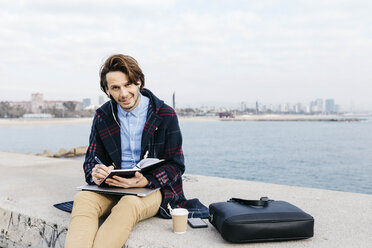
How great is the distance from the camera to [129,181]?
2.63 meters

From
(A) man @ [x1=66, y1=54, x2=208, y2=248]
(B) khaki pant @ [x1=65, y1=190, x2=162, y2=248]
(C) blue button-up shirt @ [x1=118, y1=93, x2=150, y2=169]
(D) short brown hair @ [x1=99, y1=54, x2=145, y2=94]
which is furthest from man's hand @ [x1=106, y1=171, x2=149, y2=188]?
(D) short brown hair @ [x1=99, y1=54, x2=145, y2=94]

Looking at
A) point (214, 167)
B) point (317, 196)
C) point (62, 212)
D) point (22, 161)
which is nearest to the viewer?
point (62, 212)

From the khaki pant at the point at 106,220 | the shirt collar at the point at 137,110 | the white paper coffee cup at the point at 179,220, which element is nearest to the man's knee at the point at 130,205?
the khaki pant at the point at 106,220

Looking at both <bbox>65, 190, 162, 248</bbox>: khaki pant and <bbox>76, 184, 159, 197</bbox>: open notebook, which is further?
<bbox>76, 184, 159, 197</bbox>: open notebook

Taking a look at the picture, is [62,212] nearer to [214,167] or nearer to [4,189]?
[4,189]

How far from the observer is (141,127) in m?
2.90

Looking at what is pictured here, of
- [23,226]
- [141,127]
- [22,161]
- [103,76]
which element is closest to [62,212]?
[23,226]

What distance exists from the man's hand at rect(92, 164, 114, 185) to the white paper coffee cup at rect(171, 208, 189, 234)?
1.77 ft

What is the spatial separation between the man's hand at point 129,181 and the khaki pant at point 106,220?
0.35ft

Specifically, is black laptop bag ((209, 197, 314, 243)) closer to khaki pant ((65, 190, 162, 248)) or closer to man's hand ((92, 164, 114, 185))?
khaki pant ((65, 190, 162, 248))

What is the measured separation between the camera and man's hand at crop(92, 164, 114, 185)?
2574 millimetres

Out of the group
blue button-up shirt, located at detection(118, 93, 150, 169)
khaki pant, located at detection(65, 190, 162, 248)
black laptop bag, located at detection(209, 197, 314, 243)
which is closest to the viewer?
khaki pant, located at detection(65, 190, 162, 248)

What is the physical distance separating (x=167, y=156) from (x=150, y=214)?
0.46 meters

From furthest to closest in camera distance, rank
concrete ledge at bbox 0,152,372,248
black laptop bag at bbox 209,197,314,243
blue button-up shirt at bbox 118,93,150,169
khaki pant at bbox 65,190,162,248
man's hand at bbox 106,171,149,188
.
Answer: blue button-up shirt at bbox 118,93,150,169, man's hand at bbox 106,171,149,188, concrete ledge at bbox 0,152,372,248, black laptop bag at bbox 209,197,314,243, khaki pant at bbox 65,190,162,248
